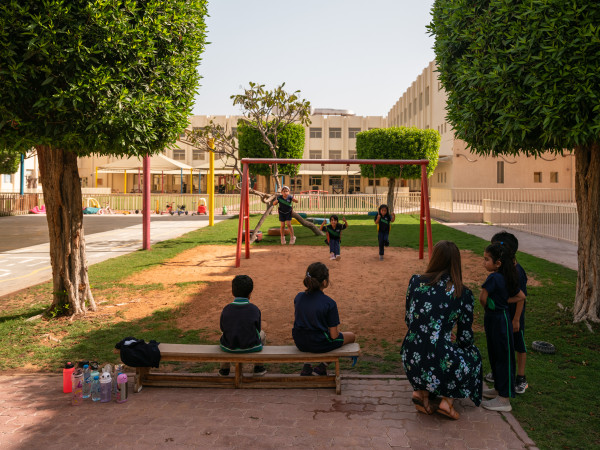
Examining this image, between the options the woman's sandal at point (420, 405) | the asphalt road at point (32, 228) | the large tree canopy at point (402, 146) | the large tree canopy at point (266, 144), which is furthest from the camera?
the large tree canopy at point (402, 146)

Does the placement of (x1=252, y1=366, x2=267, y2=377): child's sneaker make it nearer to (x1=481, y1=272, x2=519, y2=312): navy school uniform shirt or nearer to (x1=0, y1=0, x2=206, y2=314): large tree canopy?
(x1=481, y1=272, x2=519, y2=312): navy school uniform shirt

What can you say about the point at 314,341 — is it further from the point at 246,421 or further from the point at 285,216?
the point at 285,216

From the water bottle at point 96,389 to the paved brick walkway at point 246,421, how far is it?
60mm

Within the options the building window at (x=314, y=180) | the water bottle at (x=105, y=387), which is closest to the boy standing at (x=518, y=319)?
the water bottle at (x=105, y=387)

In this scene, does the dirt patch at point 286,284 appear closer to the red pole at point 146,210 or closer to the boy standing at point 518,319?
the red pole at point 146,210

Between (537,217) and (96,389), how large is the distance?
17821 millimetres

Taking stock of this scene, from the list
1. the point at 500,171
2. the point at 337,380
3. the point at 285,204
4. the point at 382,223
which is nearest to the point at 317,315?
the point at 337,380

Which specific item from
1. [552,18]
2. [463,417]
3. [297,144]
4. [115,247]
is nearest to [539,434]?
[463,417]

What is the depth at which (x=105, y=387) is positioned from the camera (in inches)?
182

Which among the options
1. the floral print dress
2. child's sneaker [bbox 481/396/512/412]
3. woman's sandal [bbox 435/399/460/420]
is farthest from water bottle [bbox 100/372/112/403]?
child's sneaker [bbox 481/396/512/412]

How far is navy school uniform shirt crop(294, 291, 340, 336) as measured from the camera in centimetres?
479

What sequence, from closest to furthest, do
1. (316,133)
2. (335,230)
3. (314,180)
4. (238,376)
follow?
(238,376)
(335,230)
(314,180)
(316,133)

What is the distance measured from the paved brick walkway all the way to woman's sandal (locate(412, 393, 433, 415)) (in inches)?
1.8

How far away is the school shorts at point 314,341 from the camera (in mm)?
4797
